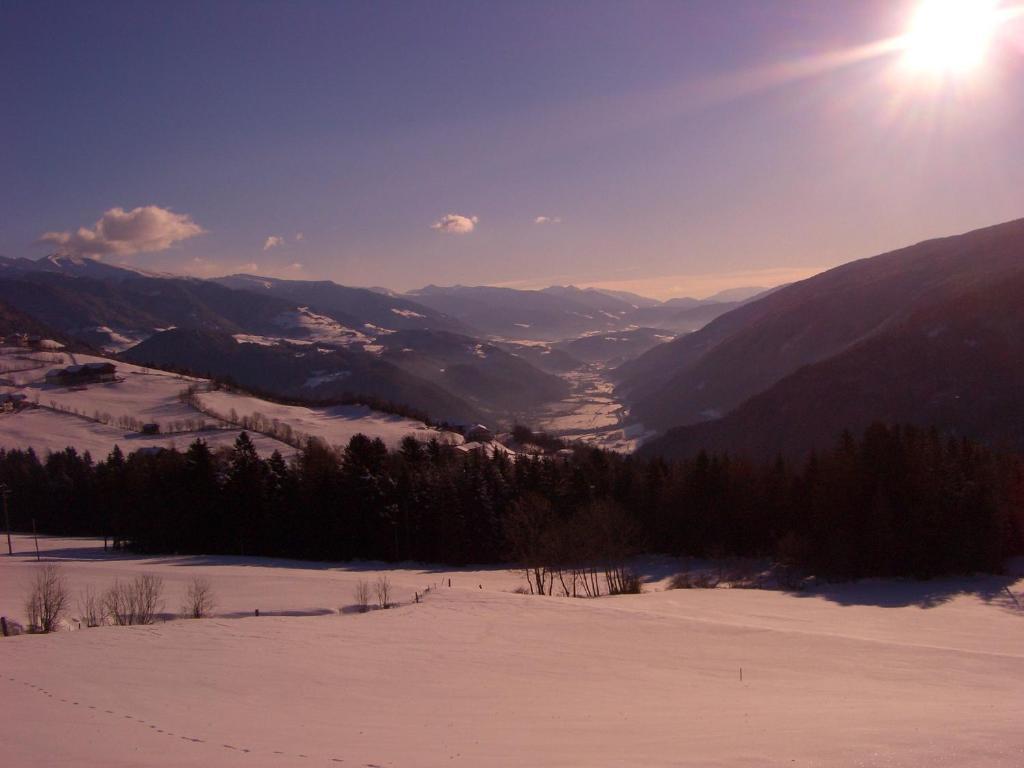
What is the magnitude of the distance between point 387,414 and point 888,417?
89501mm

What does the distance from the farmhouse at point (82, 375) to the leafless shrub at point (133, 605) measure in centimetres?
14036

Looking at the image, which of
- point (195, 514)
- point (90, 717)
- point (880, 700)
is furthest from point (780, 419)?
point (90, 717)

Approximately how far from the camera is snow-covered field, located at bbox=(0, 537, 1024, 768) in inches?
442

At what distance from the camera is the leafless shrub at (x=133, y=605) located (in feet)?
93.4

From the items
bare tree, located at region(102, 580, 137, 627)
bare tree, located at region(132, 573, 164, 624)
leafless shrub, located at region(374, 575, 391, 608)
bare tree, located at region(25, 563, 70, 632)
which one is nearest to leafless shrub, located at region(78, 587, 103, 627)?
bare tree, located at region(102, 580, 137, 627)

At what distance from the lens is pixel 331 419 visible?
436ft

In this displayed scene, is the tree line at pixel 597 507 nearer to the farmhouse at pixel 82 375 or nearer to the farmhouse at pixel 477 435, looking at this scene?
the farmhouse at pixel 477 435

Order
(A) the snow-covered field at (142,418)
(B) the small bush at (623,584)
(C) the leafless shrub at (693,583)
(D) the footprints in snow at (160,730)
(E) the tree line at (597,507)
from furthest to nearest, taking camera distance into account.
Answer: (A) the snow-covered field at (142,418), (E) the tree line at (597,507), (C) the leafless shrub at (693,583), (B) the small bush at (623,584), (D) the footprints in snow at (160,730)

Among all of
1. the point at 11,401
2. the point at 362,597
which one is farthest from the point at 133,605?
the point at 11,401

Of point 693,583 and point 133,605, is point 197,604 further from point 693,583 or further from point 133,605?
point 693,583

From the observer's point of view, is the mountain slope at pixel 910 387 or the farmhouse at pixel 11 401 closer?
the mountain slope at pixel 910 387

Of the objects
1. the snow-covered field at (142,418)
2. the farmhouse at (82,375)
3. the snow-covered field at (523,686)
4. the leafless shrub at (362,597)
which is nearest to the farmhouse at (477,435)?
the snow-covered field at (142,418)

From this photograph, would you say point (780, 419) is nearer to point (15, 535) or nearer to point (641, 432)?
point (641, 432)

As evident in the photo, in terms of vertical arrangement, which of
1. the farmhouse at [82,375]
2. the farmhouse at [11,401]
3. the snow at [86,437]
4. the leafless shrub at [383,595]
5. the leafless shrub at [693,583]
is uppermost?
the farmhouse at [82,375]
